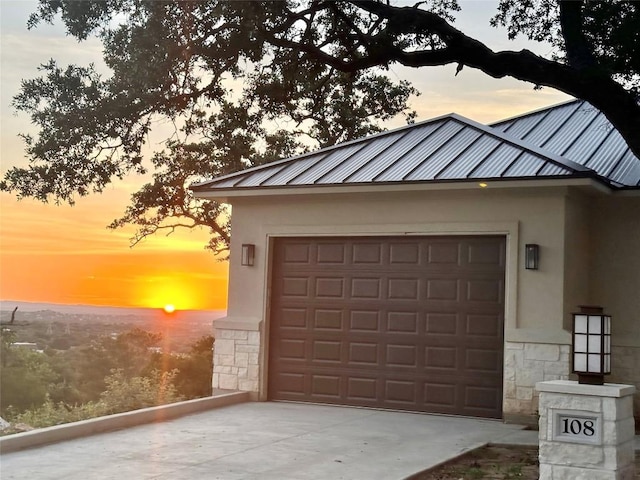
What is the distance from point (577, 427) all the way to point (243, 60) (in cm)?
717

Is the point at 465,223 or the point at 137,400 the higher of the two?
the point at 465,223

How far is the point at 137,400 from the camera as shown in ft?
62.3

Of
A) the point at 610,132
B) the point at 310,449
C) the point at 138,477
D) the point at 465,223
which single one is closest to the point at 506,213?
the point at 465,223

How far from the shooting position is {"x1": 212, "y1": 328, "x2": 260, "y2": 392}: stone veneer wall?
13.4 meters

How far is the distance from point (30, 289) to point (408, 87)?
41.4 ft

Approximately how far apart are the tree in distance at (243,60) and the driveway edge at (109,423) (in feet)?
13.1

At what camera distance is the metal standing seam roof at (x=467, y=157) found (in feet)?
38.5

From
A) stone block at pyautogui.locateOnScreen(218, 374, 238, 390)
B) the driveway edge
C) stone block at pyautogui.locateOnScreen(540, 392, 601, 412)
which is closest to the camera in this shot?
stone block at pyautogui.locateOnScreen(540, 392, 601, 412)

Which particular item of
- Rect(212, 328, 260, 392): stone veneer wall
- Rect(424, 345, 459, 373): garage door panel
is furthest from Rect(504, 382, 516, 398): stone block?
Rect(212, 328, 260, 392): stone veneer wall

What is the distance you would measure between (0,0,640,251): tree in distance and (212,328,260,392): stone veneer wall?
3206 millimetres

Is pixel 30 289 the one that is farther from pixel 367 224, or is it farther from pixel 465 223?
pixel 465 223

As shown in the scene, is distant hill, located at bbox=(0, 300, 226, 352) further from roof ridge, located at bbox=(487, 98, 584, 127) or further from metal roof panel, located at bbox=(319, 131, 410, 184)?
roof ridge, located at bbox=(487, 98, 584, 127)

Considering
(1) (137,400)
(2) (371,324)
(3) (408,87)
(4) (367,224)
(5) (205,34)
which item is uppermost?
(3) (408,87)

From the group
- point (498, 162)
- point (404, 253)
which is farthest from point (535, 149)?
point (404, 253)
